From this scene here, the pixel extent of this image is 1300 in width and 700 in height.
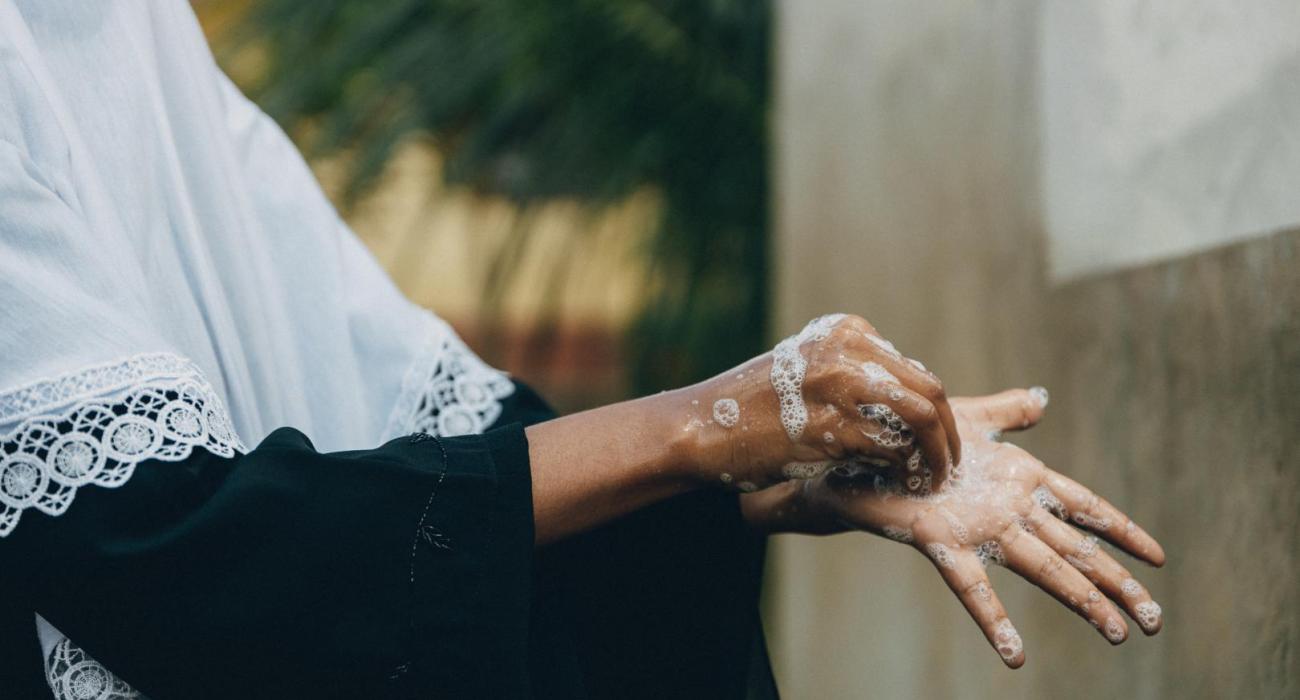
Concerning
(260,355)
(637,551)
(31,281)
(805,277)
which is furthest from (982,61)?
(31,281)

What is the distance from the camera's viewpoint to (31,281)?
1.00 meters

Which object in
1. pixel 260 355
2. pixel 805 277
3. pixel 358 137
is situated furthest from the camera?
pixel 358 137

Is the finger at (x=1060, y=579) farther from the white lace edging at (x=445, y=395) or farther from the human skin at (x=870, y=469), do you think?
the white lace edging at (x=445, y=395)

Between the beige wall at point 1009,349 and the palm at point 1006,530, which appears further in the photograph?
the beige wall at point 1009,349

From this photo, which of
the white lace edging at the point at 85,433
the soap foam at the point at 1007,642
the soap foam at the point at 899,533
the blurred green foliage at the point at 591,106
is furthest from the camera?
the blurred green foliage at the point at 591,106

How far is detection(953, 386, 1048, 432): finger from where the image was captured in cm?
128

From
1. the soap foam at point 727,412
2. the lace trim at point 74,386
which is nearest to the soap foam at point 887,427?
the soap foam at point 727,412

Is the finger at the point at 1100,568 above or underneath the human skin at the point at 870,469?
underneath

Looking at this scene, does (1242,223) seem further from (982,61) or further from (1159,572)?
(982,61)

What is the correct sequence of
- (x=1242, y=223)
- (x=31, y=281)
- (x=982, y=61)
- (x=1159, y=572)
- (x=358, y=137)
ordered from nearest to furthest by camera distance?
(x=31, y=281)
(x=1242, y=223)
(x=1159, y=572)
(x=982, y=61)
(x=358, y=137)

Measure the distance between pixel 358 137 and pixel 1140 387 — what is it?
216 centimetres

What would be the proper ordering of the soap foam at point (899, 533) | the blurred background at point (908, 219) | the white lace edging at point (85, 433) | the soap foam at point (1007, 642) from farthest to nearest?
the blurred background at point (908, 219) < the soap foam at point (899, 533) < the soap foam at point (1007, 642) < the white lace edging at point (85, 433)

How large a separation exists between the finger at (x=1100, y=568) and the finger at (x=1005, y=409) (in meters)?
0.15

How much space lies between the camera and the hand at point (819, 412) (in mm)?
1065
